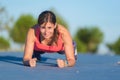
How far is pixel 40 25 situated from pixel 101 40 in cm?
1897

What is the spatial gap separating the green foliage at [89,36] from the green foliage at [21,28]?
4097 mm

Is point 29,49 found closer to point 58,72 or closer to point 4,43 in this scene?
point 58,72

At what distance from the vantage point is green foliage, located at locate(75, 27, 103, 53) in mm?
22125

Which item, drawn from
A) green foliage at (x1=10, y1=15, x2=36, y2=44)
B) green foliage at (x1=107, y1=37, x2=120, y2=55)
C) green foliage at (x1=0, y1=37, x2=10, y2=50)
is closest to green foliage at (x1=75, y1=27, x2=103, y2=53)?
green foliage at (x1=107, y1=37, x2=120, y2=55)

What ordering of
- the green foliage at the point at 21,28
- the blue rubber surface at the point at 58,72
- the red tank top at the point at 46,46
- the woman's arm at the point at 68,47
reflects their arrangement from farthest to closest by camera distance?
the green foliage at the point at 21,28
the red tank top at the point at 46,46
the woman's arm at the point at 68,47
the blue rubber surface at the point at 58,72

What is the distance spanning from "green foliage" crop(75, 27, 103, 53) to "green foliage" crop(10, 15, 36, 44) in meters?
4.10

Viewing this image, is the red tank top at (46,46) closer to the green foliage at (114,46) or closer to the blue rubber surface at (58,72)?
the blue rubber surface at (58,72)

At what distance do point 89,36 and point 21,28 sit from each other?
5.35 metres

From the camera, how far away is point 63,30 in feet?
13.1

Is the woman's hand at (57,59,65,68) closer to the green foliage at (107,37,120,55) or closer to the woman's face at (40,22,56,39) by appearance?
the woman's face at (40,22,56,39)

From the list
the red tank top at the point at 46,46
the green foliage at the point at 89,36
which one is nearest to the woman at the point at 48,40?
the red tank top at the point at 46,46

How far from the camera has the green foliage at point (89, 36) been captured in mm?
22125

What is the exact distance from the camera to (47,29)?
3703 mm

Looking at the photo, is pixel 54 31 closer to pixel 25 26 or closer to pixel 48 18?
pixel 48 18
